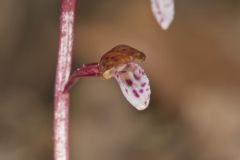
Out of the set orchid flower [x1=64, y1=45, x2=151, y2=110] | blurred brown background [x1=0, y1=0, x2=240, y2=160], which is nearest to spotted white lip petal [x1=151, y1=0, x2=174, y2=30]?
orchid flower [x1=64, y1=45, x2=151, y2=110]

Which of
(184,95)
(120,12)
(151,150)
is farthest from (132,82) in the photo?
(120,12)

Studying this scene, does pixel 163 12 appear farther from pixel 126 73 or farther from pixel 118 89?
pixel 118 89

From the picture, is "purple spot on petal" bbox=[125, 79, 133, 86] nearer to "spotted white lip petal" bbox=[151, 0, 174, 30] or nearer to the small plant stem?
the small plant stem

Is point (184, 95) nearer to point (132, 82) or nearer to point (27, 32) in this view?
point (27, 32)

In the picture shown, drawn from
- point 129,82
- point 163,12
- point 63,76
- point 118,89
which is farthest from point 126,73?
point 118,89

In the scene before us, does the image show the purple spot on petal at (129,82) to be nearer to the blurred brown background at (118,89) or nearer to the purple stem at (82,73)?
the purple stem at (82,73)

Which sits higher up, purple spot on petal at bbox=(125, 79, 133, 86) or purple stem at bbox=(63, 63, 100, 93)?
purple stem at bbox=(63, 63, 100, 93)
